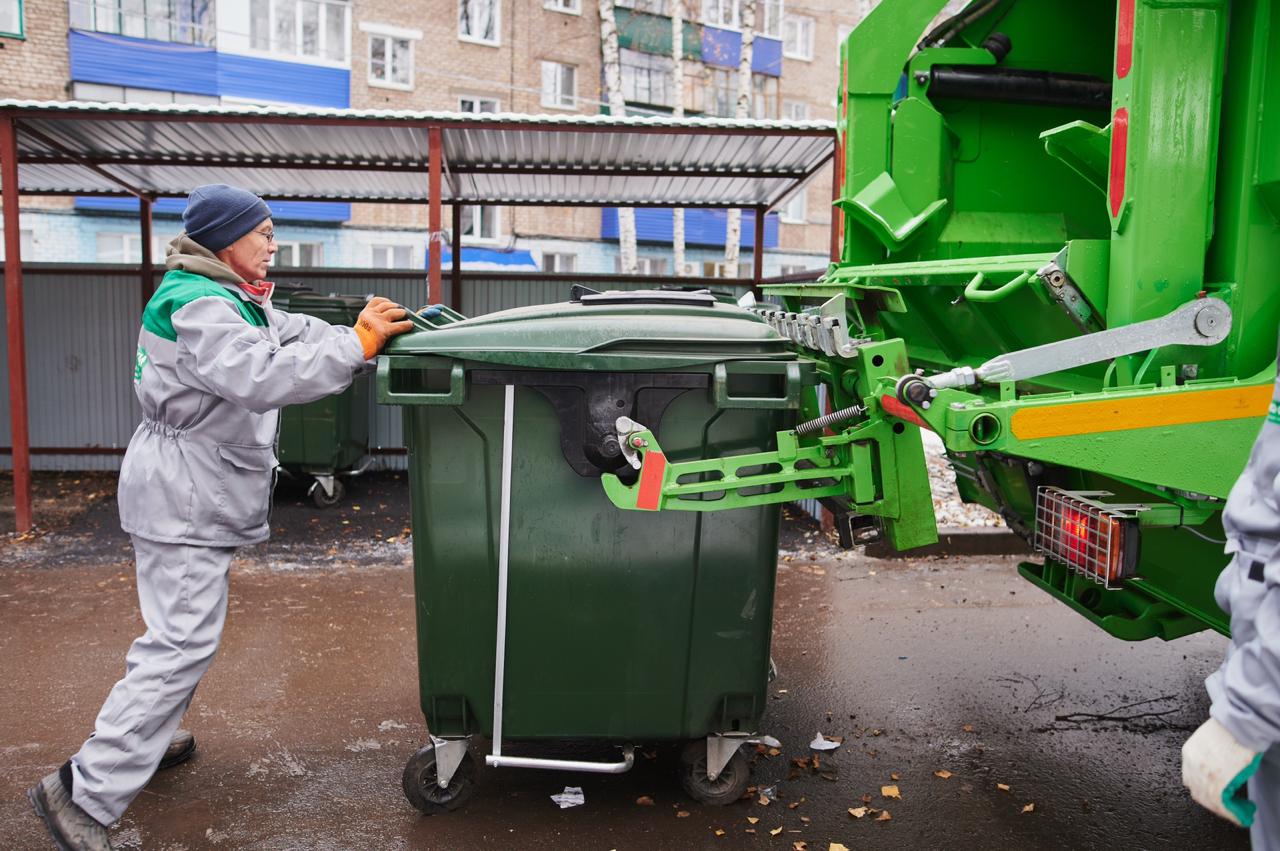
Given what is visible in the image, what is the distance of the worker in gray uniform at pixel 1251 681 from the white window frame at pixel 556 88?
21.5 metres

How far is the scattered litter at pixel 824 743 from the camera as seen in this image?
351cm

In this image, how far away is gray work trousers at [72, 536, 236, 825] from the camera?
8.70ft

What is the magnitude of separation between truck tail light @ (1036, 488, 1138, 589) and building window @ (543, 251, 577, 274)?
1881cm

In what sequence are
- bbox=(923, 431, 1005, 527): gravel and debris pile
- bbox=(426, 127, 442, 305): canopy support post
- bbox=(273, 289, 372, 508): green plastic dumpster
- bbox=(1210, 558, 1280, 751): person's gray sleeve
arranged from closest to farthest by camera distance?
bbox=(1210, 558, 1280, 751): person's gray sleeve < bbox=(923, 431, 1005, 527): gravel and debris pile < bbox=(426, 127, 442, 305): canopy support post < bbox=(273, 289, 372, 508): green plastic dumpster

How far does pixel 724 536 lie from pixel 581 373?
1.95ft

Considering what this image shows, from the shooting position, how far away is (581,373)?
275 centimetres

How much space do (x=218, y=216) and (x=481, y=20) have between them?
65.1 ft

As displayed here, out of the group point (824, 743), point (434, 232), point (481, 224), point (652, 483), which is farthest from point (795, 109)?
point (652, 483)

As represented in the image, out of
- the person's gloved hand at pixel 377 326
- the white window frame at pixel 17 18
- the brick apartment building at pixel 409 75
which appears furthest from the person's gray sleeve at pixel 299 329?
the white window frame at pixel 17 18

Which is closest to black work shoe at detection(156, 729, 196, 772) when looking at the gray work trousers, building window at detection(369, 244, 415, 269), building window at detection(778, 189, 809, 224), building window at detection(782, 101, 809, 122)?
the gray work trousers

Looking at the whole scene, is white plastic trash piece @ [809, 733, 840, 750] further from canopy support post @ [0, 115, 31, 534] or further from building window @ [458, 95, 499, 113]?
building window @ [458, 95, 499, 113]

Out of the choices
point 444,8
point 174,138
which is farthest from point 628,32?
point 174,138

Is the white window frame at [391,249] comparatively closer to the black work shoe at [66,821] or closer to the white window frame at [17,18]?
the white window frame at [17,18]

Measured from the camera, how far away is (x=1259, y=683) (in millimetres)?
1404
